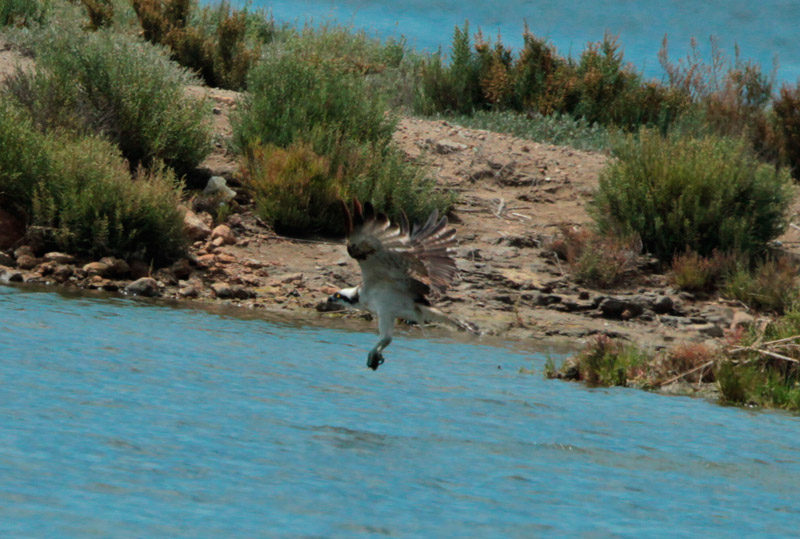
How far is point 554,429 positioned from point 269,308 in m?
5.32

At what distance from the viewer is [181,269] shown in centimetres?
1327

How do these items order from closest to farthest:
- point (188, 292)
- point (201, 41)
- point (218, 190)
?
point (188, 292)
point (218, 190)
point (201, 41)

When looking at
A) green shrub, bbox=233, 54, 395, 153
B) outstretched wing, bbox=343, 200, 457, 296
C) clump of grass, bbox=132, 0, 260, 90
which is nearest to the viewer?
outstretched wing, bbox=343, 200, 457, 296

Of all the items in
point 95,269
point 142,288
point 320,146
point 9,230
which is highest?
point 320,146

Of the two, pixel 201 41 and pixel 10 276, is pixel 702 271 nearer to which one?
pixel 10 276

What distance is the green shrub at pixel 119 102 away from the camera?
1545 cm

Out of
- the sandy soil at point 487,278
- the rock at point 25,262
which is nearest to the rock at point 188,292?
the sandy soil at point 487,278

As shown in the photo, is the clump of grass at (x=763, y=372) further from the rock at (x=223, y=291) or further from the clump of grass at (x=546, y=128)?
the clump of grass at (x=546, y=128)

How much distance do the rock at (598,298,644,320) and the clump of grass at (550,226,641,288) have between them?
2.61ft

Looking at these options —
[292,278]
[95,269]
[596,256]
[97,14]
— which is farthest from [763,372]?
[97,14]

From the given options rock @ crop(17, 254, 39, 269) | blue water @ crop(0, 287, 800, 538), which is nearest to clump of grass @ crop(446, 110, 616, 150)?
rock @ crop(17, 254, 39, 269)

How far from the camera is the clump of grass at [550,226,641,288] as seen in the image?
46.7 ft

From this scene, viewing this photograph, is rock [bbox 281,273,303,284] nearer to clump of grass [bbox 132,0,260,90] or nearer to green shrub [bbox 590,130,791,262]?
green shrub [bbox 590,130,791,262]

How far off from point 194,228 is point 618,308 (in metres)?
5.05
